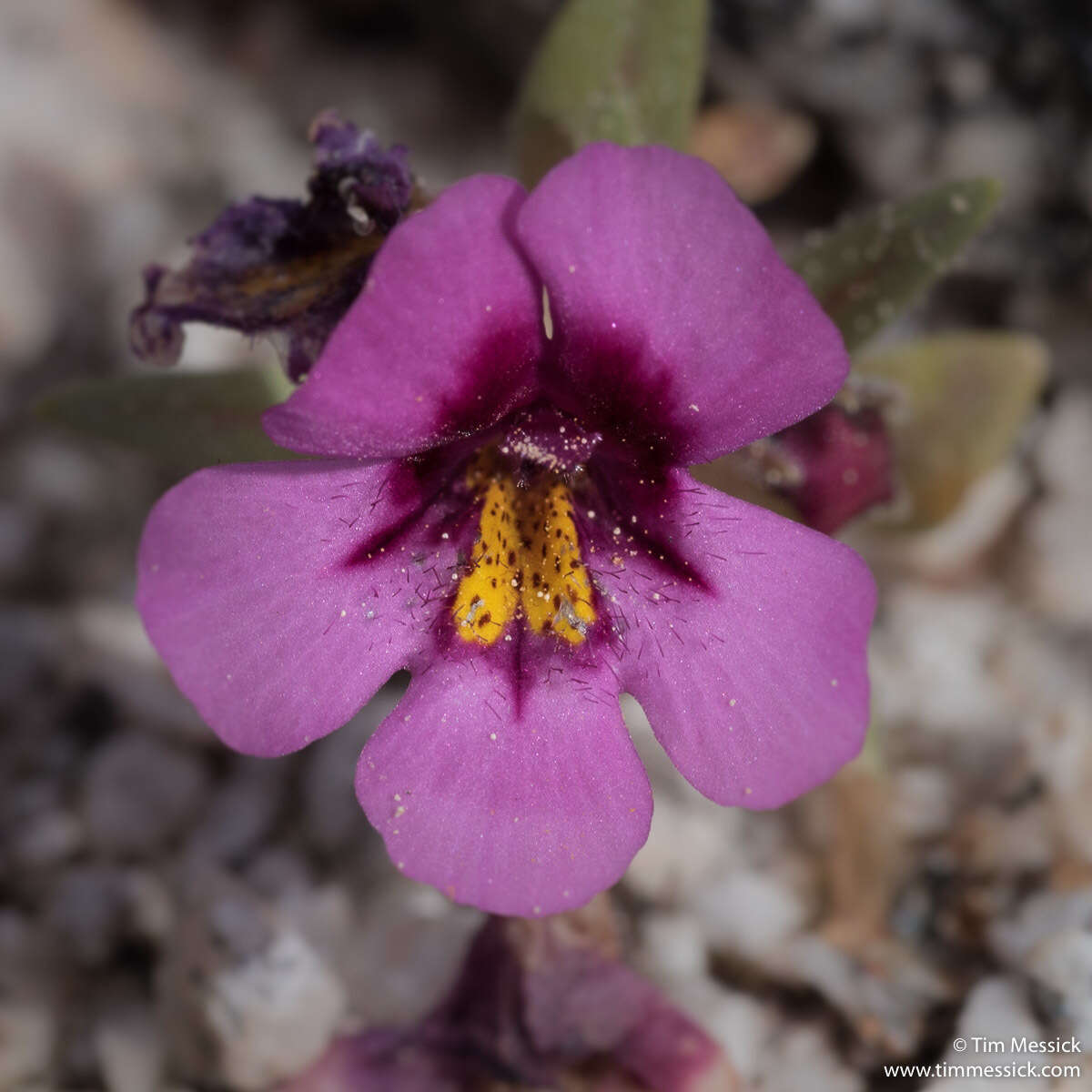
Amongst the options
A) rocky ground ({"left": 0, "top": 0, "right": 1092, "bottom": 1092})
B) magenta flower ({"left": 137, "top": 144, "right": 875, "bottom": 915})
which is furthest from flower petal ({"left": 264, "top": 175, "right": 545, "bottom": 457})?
rocky ground ({"left": 0, "top": 0, "right": 1092, "bottom": 1092})

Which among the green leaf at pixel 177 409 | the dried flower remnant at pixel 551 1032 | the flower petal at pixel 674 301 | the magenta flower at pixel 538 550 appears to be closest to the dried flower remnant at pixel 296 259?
the magenta flower at pixel 538 550

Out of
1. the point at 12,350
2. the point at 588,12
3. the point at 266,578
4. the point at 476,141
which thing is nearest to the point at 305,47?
the point at 476,141

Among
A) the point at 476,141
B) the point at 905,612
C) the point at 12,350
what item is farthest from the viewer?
the point at 476,141

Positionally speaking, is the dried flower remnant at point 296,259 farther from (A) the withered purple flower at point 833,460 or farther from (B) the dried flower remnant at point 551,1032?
(B) the dried flower remnant at point 551,1032

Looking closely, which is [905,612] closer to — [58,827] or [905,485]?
[905,485]

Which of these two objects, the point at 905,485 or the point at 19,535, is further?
the point at 19,535

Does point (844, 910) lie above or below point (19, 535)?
below

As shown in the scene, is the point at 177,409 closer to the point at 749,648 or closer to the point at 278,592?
the point at 278,592
